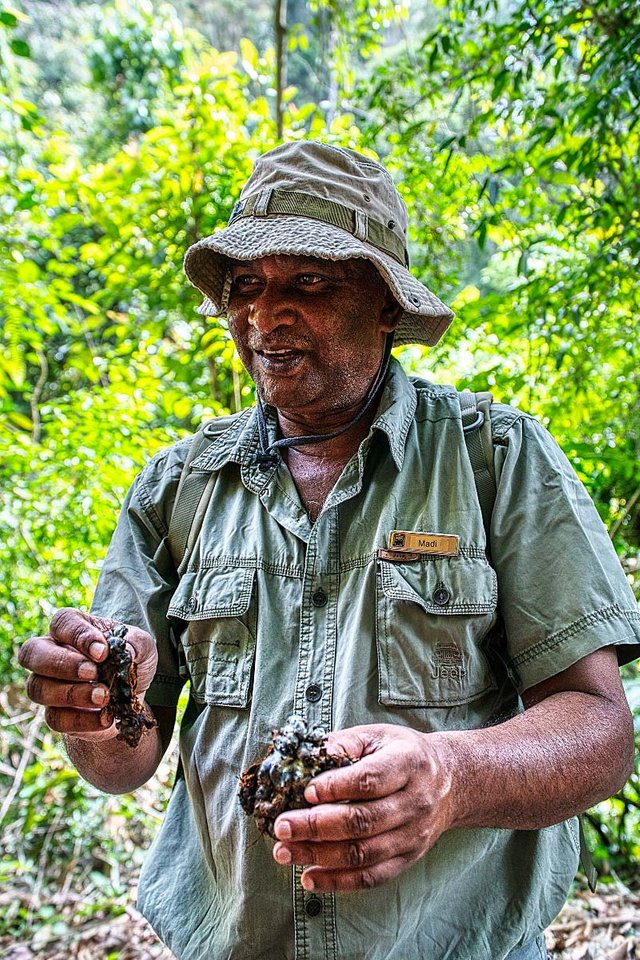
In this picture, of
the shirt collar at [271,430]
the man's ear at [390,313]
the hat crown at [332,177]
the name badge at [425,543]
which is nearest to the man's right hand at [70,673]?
the shirt collar at [271,430]

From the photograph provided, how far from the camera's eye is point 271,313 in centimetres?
196

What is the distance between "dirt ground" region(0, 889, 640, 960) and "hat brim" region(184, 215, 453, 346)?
2.61 metres

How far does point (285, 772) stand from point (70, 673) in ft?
1.70

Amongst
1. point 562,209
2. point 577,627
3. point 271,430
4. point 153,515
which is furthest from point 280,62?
point 577,627

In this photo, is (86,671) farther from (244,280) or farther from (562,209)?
(562,209)

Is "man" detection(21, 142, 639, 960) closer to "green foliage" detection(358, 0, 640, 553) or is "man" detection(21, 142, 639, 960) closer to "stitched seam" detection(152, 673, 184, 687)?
"stitched seam" detection(152, 673, 184, 687)

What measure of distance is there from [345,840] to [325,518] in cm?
82

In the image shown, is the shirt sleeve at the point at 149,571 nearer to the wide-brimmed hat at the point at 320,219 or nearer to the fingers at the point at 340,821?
the wide-brimmed hat at the point at 320,219

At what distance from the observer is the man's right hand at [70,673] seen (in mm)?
1615

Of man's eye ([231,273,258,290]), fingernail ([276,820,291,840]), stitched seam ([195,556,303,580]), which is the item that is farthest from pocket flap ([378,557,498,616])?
man's eye ([231,273,258,290])

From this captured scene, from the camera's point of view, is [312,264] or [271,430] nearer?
[312,264]

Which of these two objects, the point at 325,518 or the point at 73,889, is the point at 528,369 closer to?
the point at 325,518

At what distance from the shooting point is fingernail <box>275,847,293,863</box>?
4.20ft

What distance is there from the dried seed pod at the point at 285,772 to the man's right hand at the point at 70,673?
0.37 meters
